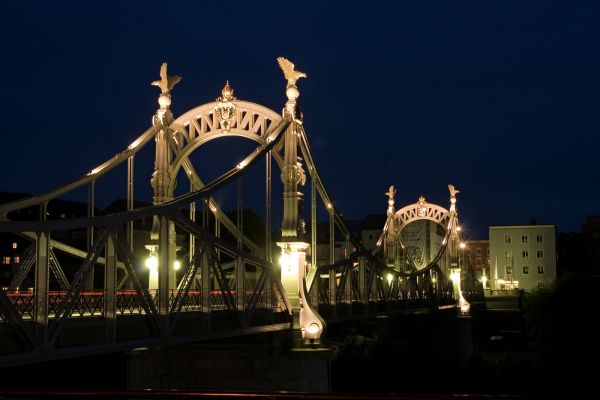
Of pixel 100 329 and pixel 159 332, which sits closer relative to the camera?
pixel 100 329

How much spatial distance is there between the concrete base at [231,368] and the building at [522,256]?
9381 cm

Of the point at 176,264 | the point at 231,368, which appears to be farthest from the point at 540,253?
the point at 231,368

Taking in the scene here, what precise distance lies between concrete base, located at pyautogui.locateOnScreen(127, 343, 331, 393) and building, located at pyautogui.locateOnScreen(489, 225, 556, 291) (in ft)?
308

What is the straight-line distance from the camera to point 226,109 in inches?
1383

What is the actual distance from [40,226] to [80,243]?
2388 inches

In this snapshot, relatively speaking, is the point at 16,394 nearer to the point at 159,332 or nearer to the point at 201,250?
the point at 159,332

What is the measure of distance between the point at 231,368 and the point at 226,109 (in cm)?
884

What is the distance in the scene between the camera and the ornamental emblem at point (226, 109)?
35062mm

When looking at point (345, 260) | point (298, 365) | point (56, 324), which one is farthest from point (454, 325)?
point (56, 324)

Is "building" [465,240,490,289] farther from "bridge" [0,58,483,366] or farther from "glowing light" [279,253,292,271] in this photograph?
"glowing light" [279,253,292,271]

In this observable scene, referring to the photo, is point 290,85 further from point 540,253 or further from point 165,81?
point 540,253

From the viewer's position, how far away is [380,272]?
53.3 metres

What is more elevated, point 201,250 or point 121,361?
point 201,250

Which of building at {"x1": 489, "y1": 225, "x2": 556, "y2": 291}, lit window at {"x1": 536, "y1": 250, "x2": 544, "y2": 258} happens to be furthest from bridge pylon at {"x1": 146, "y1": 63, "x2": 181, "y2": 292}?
lit window at {"x1": 536, "y1": 250, "x2": 544, "y2": 258}
